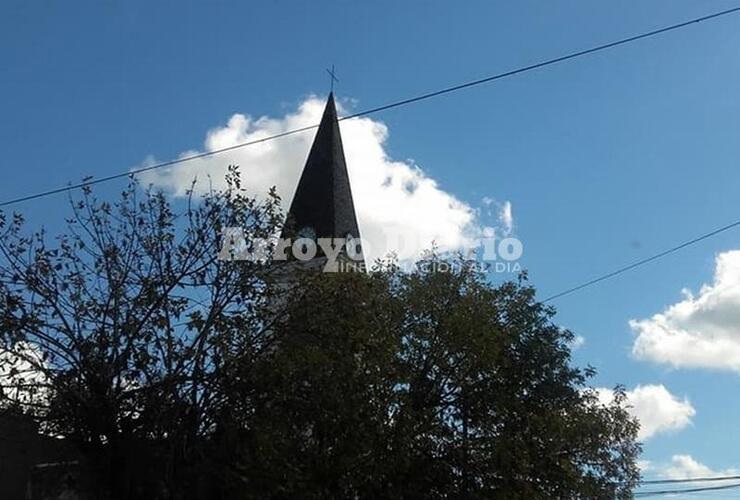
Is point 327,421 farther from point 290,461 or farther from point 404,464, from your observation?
point 404,464

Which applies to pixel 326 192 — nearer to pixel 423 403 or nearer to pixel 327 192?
pixel 327 192

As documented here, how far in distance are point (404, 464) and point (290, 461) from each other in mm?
1841

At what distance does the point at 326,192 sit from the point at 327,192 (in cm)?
3

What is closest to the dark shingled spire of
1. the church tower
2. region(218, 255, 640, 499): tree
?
the church tower

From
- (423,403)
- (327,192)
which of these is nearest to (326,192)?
(327,192)

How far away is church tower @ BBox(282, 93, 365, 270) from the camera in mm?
24422

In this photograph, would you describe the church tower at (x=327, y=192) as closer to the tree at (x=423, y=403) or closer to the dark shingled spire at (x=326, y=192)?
the dark shingled spire at (x=326, y=192)

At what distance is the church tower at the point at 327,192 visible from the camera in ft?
80.1

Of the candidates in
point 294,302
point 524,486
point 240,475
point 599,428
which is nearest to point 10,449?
point 240,475

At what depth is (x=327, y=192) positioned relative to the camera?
25.4 meters

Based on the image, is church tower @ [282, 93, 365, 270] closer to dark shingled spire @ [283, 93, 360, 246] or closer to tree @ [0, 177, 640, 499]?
dark shingled spire @ [283, 93, 360, 246]

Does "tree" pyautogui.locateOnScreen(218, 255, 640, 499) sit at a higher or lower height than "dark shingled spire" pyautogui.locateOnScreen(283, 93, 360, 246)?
lower

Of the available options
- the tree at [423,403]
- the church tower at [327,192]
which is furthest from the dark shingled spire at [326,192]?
the tree at [423,403]

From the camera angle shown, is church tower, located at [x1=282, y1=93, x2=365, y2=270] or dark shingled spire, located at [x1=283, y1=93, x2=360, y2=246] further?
dark shingled spire, located at [x1=283, y1=93, x2=360, y2=246]
